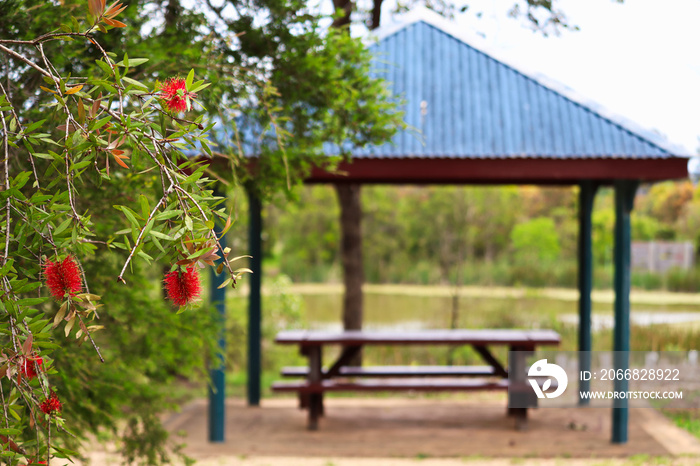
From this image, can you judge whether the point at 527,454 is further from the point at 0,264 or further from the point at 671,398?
the point at 0,264

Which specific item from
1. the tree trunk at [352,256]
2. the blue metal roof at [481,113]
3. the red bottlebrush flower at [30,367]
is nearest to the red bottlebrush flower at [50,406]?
the red bottlebrush flower at [30,367]

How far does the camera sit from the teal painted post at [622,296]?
18.2 ft

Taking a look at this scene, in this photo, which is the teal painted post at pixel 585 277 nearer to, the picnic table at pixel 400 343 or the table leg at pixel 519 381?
the picnic table at pixel 400 343

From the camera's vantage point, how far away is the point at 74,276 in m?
1.43

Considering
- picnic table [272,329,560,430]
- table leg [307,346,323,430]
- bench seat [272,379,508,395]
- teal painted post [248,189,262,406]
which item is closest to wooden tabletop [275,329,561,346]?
picnic table [272,329,560,430]

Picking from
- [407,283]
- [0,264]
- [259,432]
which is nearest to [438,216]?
[407,283]

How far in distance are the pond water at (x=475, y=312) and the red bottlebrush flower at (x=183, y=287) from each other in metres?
9.82

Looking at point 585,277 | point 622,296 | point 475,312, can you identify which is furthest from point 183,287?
point 475,312

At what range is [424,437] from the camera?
19.4 feet

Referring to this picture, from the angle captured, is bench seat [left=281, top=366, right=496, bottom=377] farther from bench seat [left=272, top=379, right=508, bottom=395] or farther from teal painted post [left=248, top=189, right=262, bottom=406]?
teal painted post [left=248, top=189, right=262, bottom=406]

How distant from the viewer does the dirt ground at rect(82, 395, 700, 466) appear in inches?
207

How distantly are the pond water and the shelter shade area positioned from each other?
16.5 feet

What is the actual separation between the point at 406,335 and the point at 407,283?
40.3 ft

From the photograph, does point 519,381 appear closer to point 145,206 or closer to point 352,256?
point 352,256
